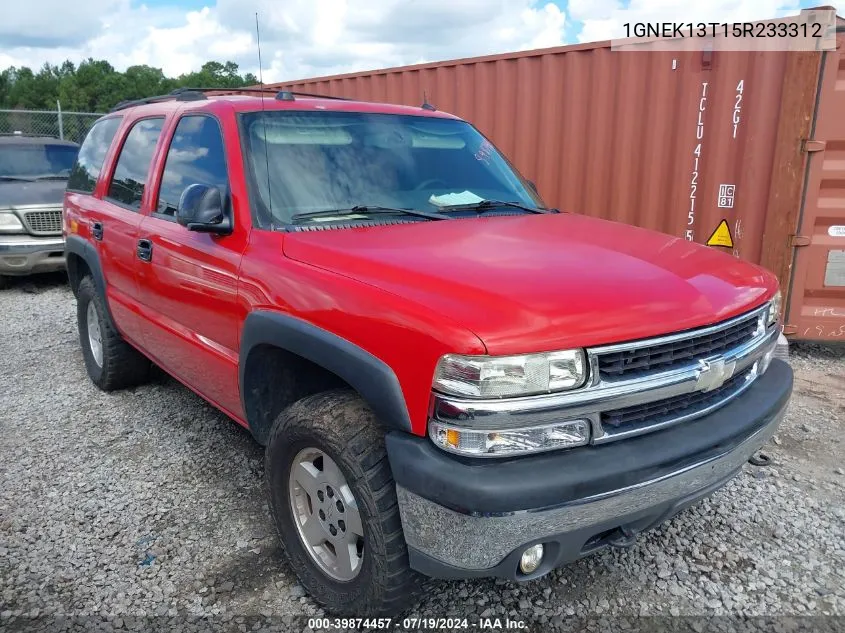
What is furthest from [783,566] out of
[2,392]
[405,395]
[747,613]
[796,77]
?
[2,392]

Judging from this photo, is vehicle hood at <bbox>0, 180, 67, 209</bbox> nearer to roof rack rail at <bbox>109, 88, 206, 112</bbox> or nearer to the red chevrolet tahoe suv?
roof rack rail at <bbox>109, 88, 206, 112</bbox>

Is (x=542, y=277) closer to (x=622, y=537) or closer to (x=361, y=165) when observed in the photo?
(x=622, y=537)

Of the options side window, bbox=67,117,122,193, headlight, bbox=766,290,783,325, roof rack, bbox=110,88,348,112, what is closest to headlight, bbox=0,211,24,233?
side window, bbox=67,117,122,193

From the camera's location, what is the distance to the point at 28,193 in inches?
322

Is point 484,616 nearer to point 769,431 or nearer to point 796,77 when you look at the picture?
point 769,431

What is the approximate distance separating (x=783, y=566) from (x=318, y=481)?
77.9 inches

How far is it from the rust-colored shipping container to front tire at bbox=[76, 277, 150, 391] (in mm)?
3970

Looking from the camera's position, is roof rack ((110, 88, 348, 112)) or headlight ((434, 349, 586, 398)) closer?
headlight ((434, 349, 586, 398))

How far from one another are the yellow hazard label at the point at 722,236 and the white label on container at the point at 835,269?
74 cm

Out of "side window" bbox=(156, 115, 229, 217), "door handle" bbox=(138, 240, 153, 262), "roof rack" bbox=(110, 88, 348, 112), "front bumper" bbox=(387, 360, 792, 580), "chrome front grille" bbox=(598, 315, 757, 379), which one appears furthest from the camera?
"door handle" bbox=(138, 240, 153, 262)

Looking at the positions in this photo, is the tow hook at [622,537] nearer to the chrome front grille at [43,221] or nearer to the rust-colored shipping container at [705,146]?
the rust-colored shipping container at [705,146]

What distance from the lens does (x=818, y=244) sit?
17.5ft

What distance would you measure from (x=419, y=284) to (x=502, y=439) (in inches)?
21.6

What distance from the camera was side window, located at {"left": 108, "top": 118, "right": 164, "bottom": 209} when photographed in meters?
3.74
